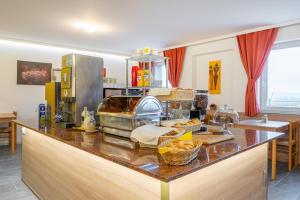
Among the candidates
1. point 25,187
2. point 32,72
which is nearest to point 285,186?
point 25,187

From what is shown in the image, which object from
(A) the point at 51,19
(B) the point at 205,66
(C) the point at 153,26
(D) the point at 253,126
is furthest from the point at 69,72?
(B) the point at 205,66

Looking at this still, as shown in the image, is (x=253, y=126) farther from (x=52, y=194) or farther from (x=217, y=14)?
(x=52, y=194)

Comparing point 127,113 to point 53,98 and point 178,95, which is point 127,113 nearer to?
point 178,95

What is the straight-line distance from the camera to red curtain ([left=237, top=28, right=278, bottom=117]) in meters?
4.03

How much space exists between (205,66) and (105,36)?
2343mm

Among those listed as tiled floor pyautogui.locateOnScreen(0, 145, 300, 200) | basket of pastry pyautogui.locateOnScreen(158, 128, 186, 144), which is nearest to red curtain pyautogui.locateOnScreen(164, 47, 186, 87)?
tiled floor pyautogui.locateOnScreen(0, 145, 300, 200)

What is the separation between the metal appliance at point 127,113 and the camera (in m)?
1.68

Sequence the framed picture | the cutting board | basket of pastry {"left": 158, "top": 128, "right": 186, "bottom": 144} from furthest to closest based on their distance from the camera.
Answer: the framed picture → the cutting board → basket of pastry {"left": 158, "top": 128, "right": 186, "bottom": 144}

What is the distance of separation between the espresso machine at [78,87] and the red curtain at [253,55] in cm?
298

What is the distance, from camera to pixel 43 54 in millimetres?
5500

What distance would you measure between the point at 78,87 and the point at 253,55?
10.9 ft

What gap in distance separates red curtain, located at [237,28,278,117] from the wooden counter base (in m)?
2.53

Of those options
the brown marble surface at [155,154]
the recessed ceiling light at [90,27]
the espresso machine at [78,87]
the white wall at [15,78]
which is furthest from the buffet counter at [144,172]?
the white wall at [15,78]

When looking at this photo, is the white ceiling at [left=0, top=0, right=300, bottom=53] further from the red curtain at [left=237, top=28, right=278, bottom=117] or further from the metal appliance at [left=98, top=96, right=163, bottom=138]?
the metal appliance at [left=98, top=96, right=163, bottom=138]
